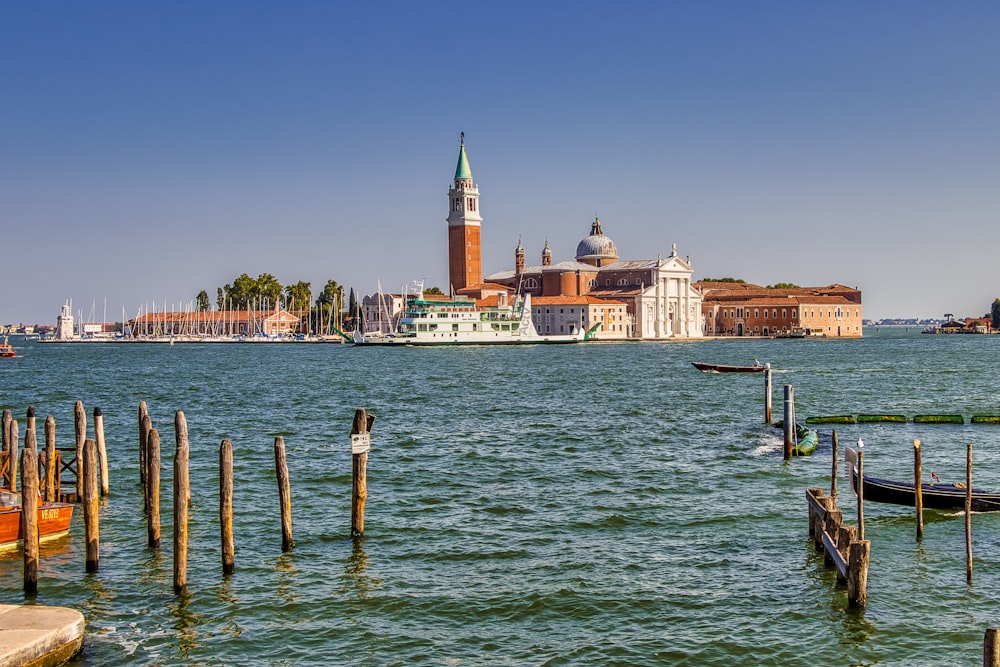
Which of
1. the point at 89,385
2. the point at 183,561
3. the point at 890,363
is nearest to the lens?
the point at 183,561

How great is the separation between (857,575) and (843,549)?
0.52 metres

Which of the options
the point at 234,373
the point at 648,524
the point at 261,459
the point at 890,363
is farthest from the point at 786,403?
the point at 890,363

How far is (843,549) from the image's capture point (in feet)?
38.4

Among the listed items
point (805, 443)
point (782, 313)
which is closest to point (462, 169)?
point (782, 313)

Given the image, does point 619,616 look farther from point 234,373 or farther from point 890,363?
point 890,363

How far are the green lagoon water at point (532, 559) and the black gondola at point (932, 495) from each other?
198mm

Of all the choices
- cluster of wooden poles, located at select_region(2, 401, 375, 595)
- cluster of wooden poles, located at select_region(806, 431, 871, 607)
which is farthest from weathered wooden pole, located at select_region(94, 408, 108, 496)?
cluster of wooden poles, located at select_region(806, 431, 871, 607)

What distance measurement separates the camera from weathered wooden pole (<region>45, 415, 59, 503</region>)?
15844 millimetres

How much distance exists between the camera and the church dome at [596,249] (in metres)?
141

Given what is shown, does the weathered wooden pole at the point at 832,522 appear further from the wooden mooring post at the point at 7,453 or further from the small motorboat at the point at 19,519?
the wooden mooring post at the point at 7,453

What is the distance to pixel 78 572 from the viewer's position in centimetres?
1304

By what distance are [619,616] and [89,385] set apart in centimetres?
4280

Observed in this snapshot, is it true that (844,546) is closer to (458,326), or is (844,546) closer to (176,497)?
(176,497)

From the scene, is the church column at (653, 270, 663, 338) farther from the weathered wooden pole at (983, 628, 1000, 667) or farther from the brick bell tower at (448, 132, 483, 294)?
the weathered wooden pole at (983, 628, 1000, 667)
